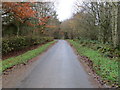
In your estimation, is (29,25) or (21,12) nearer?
(21,12)

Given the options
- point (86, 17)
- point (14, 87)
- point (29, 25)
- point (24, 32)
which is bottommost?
point (14, 87)

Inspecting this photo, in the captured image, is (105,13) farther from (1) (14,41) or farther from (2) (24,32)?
(2) (24,32)

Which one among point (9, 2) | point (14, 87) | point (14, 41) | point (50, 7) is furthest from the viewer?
point (50, 7)

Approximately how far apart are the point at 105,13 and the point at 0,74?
13.4 meters

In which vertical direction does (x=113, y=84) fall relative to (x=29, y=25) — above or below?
below

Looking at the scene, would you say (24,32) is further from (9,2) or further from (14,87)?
(14,87)

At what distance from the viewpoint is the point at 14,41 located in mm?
11742

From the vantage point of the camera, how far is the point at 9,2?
10523mm

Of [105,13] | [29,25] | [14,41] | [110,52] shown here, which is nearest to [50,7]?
[29,25]

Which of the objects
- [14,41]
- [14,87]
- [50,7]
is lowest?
[14,87]

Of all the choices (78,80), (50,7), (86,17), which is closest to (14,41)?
(78,80)

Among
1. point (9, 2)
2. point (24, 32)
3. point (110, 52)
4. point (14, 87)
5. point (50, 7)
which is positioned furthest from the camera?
point (50, 7)

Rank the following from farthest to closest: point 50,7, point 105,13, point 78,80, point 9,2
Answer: point 50,7 < point 105,13 < point 9,2 < point 78,80

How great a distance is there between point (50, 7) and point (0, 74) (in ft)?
82.7
